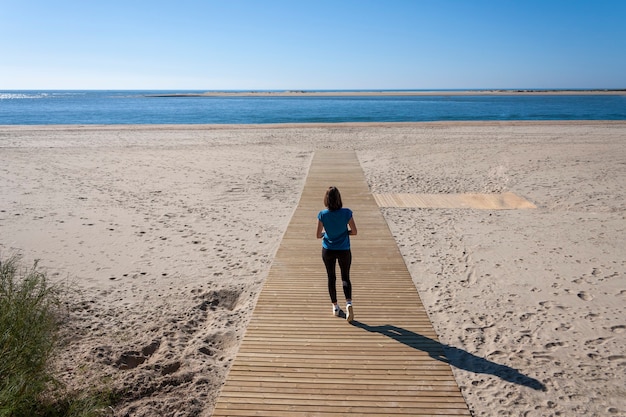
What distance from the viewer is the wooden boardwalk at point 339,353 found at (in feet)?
12.4

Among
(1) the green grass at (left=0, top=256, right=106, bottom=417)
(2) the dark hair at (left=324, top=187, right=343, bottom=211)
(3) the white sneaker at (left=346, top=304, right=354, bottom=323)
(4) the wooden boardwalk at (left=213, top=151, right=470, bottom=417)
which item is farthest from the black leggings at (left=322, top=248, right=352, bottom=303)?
(1) the green grass at (left=0, top=256, right=106, bottom=417)

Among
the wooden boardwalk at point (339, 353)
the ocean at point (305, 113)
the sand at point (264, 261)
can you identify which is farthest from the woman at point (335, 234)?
the ocean at point (305, 113)

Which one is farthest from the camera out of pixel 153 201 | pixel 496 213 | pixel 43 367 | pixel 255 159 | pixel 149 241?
pixel 255 159

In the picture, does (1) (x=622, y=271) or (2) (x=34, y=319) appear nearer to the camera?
(2) (x=34, y=319)

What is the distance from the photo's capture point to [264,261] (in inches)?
285

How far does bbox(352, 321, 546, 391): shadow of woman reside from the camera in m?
4.23

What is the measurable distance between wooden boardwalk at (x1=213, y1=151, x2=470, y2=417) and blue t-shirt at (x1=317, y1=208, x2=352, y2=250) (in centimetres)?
94

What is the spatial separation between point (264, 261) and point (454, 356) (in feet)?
11.7

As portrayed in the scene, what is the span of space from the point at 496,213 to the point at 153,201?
8.28m

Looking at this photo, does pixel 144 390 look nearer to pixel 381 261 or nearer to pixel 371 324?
pixel 371 324

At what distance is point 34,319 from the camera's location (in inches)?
162

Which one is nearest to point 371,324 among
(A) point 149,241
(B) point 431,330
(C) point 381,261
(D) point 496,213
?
(B) point 431,330

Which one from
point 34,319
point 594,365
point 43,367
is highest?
point 34,319

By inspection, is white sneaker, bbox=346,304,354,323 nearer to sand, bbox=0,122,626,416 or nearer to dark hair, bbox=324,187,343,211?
sand, bbox=0,122,626,416
